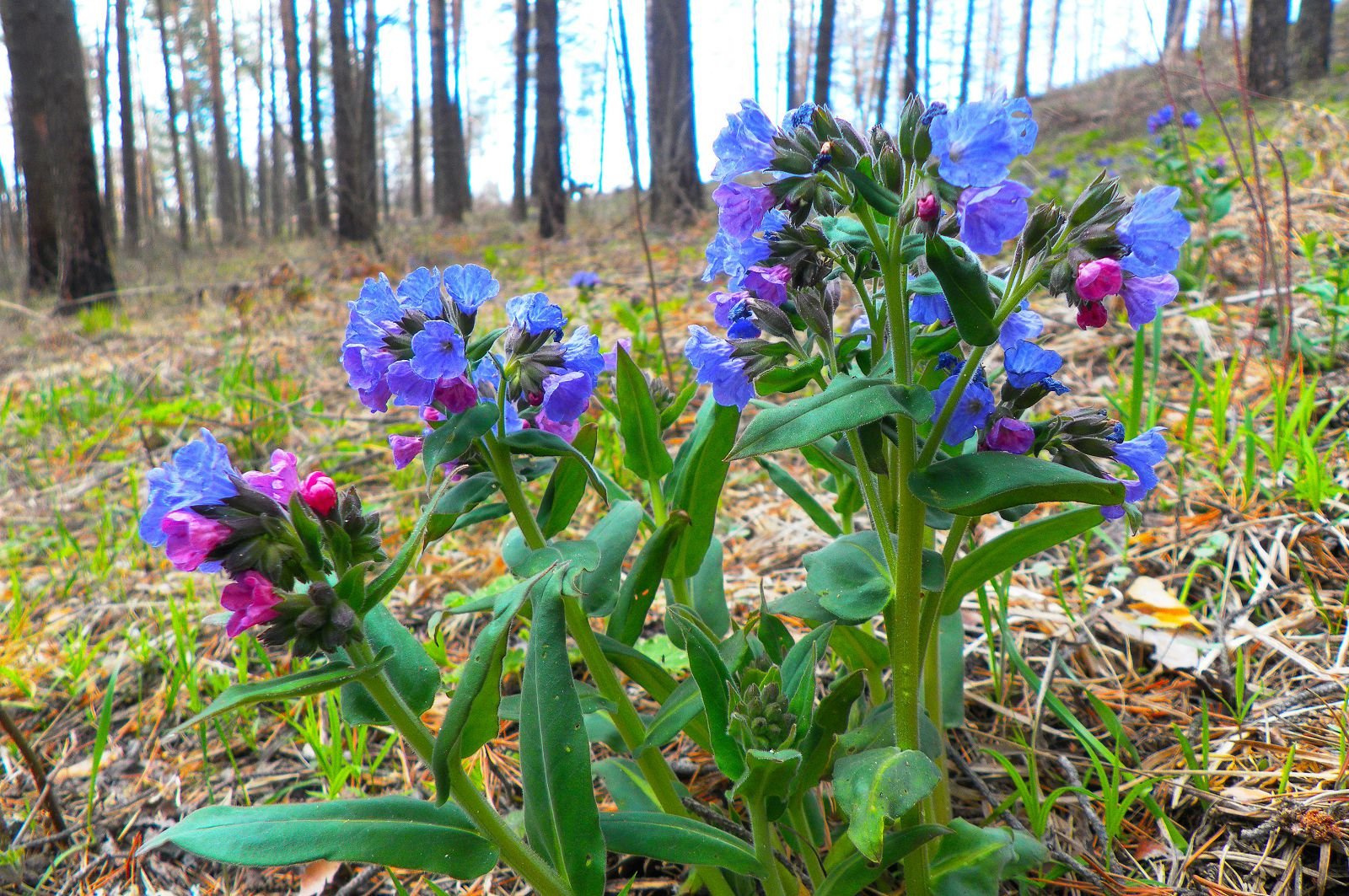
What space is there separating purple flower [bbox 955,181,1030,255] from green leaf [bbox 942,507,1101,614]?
44cm

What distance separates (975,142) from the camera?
39.4 inches

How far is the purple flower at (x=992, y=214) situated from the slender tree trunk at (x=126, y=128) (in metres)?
20.8

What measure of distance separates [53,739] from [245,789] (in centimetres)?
79

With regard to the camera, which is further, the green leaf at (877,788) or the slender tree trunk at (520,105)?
the slender tree trunk at (520,105)

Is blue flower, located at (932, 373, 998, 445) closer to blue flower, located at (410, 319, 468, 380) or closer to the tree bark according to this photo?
blue flower, located at (410, 319, 468, 380)

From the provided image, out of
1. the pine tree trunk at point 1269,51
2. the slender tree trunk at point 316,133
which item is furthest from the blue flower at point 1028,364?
the slender tree trunk at point 316,133

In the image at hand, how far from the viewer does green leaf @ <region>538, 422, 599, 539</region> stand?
1.42m

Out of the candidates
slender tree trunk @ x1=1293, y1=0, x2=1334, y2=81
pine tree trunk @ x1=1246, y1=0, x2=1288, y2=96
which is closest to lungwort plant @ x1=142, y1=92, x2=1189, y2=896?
pine tree trunk @ x1=1246, y1=0, x2=1288, y2=96

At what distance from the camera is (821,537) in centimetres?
260

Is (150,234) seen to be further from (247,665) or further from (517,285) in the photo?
(247,665)

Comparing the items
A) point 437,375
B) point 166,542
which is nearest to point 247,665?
point 166,542

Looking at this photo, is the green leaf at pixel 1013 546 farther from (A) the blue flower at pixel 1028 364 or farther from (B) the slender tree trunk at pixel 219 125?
(B) the slender tree trunk at pixel 219 125

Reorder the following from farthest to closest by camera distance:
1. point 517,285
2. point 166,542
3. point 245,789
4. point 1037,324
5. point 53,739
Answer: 1. point 517,285
2. point 53,739
3. point 245,789
4. point 1037,324
5. point 166,542

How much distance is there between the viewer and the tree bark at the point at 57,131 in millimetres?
8648
